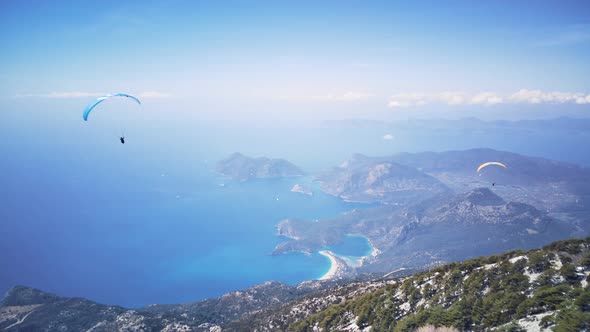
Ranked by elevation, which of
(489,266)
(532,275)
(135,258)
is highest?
(135,258)

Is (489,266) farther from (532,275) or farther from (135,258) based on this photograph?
(135,258)

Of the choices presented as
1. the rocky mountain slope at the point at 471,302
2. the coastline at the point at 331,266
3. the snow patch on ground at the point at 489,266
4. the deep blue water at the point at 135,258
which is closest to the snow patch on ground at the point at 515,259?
the rocky mountain slope at the point at 471,302

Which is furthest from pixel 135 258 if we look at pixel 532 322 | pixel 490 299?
pixel 532 322

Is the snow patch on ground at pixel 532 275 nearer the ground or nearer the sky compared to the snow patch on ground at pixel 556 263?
nearer the ground

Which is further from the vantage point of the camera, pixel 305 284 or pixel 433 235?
pixel 433 235

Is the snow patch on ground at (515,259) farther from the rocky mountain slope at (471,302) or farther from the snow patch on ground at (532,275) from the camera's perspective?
the snow patch on ground at (532,275)

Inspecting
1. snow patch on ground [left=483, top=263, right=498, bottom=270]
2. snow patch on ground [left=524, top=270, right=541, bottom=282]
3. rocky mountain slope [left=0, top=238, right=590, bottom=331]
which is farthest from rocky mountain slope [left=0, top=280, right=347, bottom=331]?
snow patch on ground [left=524, top=270, right=541, bottom=282]

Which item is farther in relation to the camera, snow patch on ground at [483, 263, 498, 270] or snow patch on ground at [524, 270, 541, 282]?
snow patch on ground at [483, 263, 498, 270]

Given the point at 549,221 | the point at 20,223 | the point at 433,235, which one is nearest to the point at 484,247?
the point at 433,235

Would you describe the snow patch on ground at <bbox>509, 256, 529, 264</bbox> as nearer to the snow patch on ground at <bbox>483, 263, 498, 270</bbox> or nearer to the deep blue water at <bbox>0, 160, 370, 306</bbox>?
the snow patch on ground at <bbox>483, 263, 498, 270</bbox>

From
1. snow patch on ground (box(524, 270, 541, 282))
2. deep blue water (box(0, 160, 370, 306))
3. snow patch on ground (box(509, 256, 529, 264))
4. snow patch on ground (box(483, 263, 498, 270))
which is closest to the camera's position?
snow patch on ground (box(524, 270, 541, 282))

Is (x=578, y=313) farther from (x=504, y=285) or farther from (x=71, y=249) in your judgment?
(x=71, y=249)
